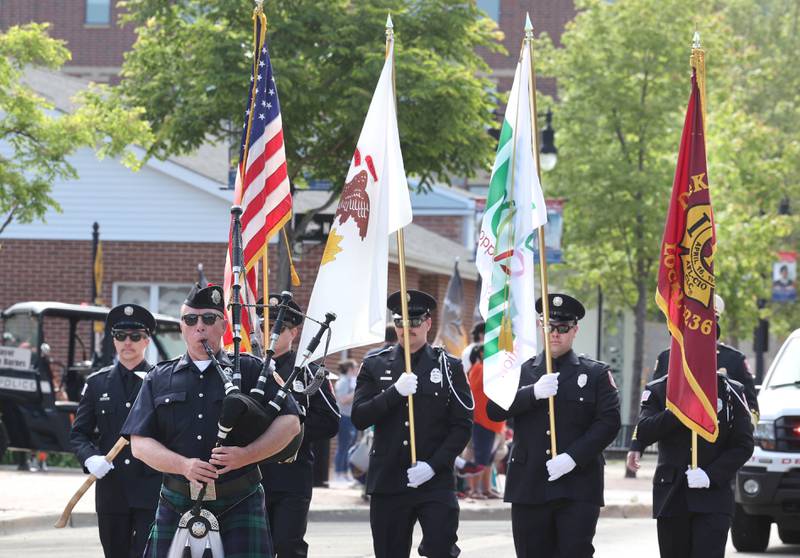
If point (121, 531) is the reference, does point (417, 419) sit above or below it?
above

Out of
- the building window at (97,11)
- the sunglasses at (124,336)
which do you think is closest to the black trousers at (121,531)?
the sunglasses at (124,336)

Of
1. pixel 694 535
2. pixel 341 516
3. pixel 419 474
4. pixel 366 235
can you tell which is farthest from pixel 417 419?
pixel 341 516

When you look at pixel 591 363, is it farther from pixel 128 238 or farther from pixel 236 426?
pixel 128 238

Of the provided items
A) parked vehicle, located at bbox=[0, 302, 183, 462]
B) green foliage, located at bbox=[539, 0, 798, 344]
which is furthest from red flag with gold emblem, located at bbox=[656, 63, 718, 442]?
green foliage, located at bbox=[539, 0, 798, 344]

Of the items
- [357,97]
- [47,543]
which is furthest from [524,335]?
[357,97]

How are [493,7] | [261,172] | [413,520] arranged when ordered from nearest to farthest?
[413,520]
[261,172]
[493,7]

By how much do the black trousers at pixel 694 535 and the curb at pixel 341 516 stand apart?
8042 mm

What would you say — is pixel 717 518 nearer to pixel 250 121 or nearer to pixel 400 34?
pixel 250 121

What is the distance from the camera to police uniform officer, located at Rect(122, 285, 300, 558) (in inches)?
292

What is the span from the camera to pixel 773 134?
47875 mm

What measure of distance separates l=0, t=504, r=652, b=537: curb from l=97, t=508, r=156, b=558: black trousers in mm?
6515

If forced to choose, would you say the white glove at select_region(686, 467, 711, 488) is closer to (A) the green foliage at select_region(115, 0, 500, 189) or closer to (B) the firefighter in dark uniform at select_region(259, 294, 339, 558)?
(B) the firefighter in dark uniform at select_region(259, 294, 339, 558)

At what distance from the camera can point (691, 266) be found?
35.1 feet

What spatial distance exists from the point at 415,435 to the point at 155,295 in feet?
65.3
